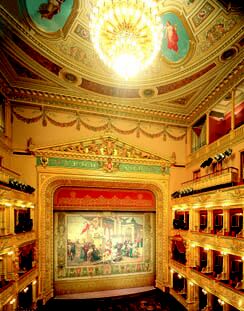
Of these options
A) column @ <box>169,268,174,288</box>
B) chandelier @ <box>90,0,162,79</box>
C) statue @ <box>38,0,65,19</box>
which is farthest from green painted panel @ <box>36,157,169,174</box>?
chandelier @ <box>90,0,162,79</box>

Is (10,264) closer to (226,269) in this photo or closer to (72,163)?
(72,163)

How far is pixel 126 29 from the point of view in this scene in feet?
19.0

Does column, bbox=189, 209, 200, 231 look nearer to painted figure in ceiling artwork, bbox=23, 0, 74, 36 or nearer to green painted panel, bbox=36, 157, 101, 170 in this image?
green painted panel, bbox=36, 157, 101, 170

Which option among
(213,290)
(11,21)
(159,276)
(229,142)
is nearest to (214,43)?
(229,142)

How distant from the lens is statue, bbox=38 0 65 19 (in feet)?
23.1

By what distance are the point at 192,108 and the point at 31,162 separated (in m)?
8.84

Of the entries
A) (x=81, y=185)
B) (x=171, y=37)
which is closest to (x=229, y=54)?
(x=171, y=37)

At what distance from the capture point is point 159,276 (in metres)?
12.1

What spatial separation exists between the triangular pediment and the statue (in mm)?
5606

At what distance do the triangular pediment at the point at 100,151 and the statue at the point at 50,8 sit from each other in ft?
18.4

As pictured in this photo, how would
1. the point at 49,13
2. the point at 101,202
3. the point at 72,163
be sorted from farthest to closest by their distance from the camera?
the point at 101,202 < the point at 72,163 < the point at 49,13

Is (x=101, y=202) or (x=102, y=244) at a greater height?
(x=101, y=202)

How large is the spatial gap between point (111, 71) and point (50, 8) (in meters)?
3.36

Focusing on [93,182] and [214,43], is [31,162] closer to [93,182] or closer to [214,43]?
[93,182]
